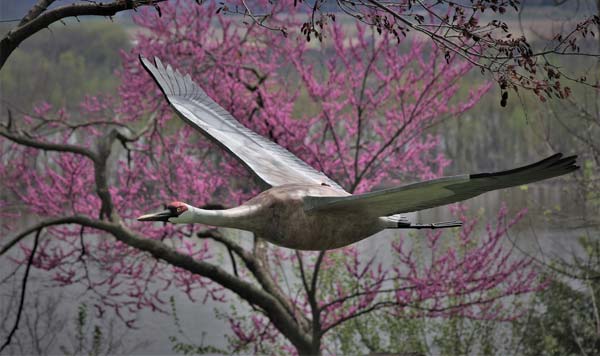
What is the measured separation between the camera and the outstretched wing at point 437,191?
35.4 inches

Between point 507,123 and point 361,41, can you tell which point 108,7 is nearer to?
point 361,41

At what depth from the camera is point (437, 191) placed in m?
1.03

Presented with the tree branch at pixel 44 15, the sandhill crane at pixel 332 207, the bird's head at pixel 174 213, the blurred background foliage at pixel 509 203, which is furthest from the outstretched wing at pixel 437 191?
the blurred background foliage at pixel 509 203

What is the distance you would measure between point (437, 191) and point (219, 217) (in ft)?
1.08

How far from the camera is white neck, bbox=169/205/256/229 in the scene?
42.1 inches

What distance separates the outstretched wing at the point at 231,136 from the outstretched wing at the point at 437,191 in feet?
0.78

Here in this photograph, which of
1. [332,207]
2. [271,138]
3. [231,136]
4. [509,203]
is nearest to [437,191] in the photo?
[332,207]

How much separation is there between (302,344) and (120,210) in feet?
4.03

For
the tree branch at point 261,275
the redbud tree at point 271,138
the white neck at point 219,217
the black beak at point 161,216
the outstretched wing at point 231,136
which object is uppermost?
the redbud tree at point 271,138

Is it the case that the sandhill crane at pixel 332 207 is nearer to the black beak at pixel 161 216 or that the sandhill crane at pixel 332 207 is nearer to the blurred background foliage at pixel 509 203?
the black beak at pixel 161 216

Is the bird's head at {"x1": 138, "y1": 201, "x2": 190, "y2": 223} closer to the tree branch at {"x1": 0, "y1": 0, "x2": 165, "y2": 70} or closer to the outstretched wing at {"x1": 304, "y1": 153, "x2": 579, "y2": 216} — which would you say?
the outstretched wing at {"x1": 304, "y1": 153, "x2": 579, "y2": 216}

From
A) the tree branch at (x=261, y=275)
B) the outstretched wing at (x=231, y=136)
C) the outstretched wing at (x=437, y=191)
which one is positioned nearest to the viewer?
the outstretched wing at (x=437, y=191)

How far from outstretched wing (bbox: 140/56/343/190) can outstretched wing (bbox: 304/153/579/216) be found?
0.24 m

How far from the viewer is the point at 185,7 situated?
3.51 meters
